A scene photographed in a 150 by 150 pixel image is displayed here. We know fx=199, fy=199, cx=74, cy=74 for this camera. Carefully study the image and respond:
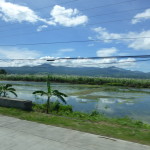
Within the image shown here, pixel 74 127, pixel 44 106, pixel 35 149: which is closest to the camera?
pixel 35 149

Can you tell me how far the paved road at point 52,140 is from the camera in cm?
509

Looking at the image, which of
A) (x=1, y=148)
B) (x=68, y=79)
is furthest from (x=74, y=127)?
(x=68, y=79)

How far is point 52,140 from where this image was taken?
5.59 m

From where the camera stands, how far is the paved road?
509cm

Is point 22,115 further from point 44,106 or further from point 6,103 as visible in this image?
point 44,106

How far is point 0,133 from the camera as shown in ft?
20.2

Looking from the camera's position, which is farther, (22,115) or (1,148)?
(22,115)

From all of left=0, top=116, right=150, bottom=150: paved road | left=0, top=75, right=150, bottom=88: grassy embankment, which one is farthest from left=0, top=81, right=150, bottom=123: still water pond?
left=0, top=75, right=150, bottom=88: grassy embankment

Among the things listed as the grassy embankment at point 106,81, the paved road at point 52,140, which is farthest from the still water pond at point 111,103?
the grassy embankment at point 106,81

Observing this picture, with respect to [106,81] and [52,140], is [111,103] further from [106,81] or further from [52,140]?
[106,81]

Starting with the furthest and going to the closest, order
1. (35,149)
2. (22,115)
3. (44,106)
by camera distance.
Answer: (44,106), (22,115), (35,149)

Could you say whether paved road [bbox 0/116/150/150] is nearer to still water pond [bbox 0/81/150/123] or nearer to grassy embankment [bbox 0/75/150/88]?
still water pond [bbox 0/81/150/123]

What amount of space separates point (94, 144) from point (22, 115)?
4.53 metres

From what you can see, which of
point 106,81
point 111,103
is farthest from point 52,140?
point 106,81
